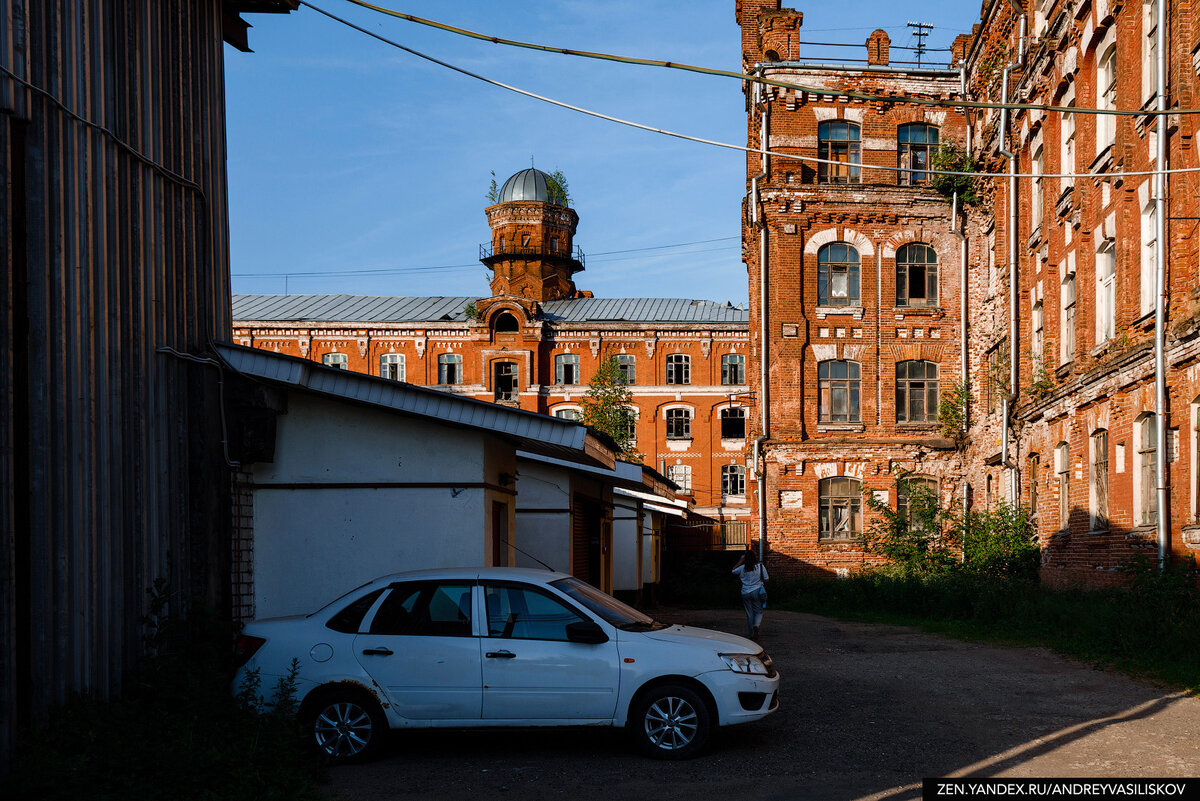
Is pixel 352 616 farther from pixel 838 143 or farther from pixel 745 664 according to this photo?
pixel 838 143

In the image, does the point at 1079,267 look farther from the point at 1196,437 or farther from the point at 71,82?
the point at 71,82

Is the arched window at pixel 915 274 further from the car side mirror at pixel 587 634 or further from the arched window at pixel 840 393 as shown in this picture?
the car side mirror at pixel 587 634

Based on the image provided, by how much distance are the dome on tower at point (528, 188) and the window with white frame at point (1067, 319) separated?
48.4 meters

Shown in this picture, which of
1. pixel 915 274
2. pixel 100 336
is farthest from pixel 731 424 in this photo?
pixel 100 336

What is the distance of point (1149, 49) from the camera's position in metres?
18.5

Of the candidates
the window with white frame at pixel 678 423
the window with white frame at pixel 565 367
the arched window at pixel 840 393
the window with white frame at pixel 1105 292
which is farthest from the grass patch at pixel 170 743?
the window with white frame at pixel 678 423

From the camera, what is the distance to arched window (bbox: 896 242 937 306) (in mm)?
33719

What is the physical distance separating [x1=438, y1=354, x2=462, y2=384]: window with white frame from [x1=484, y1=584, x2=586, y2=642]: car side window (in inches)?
1877

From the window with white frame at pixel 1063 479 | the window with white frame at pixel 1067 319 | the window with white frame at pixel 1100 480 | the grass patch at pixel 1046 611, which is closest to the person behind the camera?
the grass patch at pixel 1046 611

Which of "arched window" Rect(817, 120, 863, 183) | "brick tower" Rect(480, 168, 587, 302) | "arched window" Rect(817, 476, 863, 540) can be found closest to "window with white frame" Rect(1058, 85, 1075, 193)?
"arched window" Rect(817, 120, 863, 183)

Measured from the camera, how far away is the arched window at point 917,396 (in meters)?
33.6

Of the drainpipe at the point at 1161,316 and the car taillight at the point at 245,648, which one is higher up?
the drainpipe at the point at 1161,316

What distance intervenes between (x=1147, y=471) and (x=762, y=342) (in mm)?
15878

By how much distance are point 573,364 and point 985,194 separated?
1132 inches
